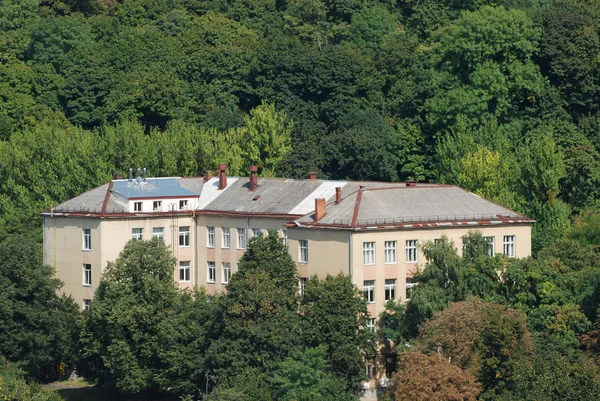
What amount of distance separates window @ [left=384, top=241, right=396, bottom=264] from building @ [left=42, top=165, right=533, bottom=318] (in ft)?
0.16

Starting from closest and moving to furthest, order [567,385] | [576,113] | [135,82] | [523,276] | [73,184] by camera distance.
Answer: [567,385] → [523,276] → [73,184] → [576,113] → [135,82]

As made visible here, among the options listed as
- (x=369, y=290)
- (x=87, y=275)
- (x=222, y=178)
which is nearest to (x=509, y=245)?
(x=369, y=290)

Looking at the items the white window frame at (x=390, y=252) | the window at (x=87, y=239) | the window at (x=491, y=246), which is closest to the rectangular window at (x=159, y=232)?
the window at (x=87, y=239)

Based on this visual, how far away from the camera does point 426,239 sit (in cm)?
9719

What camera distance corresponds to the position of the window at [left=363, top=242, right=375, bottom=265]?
95812 millimetres

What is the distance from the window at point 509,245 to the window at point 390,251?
6727 mm

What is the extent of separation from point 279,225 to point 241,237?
341cm

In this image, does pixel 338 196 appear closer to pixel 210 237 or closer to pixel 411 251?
pixel 411 251

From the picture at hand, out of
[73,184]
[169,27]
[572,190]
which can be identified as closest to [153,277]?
[73,184]

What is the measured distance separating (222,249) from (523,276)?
18.9 meters

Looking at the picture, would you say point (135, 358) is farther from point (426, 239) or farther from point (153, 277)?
point (426, 239)

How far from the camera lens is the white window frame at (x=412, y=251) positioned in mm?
97000

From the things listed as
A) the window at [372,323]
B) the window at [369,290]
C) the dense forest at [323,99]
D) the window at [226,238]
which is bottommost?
the window at [372,323]

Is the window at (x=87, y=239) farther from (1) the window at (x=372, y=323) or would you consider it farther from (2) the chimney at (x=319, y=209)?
(1) the window at (x=372, y=323)
